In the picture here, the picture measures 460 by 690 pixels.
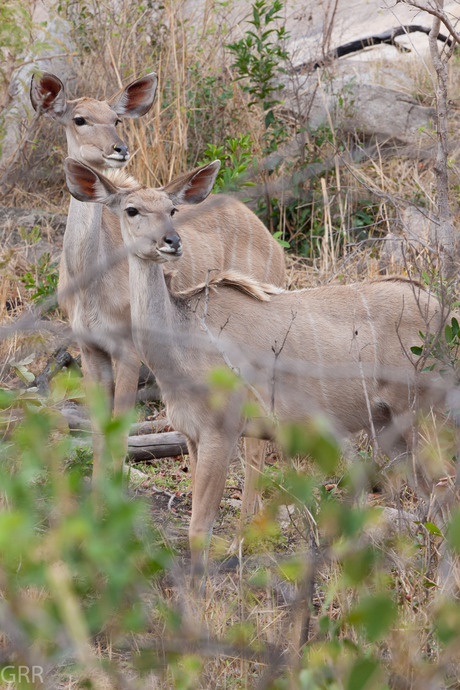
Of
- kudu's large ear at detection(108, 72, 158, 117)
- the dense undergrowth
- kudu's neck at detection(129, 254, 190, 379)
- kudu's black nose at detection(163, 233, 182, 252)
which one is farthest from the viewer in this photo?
kudu's large ear at detection(108, 72, 158, 117)

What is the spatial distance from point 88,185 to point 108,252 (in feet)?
3.03

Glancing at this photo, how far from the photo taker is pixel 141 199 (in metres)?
3.72

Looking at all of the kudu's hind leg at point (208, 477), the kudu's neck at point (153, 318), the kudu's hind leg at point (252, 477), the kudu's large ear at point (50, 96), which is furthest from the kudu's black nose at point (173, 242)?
the kudu's large ear at point (50, 96)

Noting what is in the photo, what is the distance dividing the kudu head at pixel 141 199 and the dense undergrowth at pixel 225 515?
1.02ft

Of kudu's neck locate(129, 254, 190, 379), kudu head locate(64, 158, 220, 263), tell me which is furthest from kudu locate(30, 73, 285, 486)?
kudu's neck locate(129, 254, 190, 379)

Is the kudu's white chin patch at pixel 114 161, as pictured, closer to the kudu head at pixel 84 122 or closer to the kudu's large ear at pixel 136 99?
the kudu head at pixel 84 122

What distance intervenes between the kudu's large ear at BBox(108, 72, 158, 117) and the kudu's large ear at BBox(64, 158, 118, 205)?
4.92ft

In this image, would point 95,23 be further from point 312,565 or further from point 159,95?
point 312,565

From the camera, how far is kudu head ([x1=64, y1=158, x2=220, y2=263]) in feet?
11.5

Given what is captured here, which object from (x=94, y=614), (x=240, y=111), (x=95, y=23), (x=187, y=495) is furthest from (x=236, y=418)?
(x=95, y=23)

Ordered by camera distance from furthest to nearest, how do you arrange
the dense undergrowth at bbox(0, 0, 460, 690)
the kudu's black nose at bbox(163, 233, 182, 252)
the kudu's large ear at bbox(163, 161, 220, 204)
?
the kudu's large ear at bbox(163, 161, 220, 204)
the kudu's black nose at bbox(163, 233, 182, 252)
the dense undergrowth at bbox(0, 0, 460, 690)

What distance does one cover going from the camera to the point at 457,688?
2.21m

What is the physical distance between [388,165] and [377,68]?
1785 mm

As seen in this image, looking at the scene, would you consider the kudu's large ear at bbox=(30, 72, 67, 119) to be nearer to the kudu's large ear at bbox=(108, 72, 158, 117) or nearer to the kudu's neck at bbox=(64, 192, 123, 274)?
the kudu's large ear at bbox=(108, 72, 158, 117)
